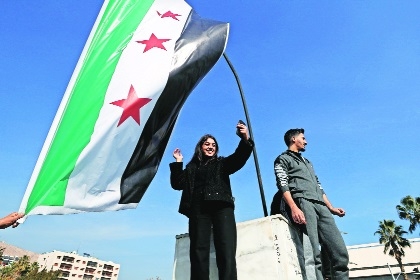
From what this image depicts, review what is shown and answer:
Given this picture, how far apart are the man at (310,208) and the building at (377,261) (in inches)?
1763

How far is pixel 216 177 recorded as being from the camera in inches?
138

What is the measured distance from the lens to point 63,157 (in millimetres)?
3643

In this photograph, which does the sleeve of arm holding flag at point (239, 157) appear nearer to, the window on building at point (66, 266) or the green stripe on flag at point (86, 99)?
the green stripe on flag at point (86, 99)

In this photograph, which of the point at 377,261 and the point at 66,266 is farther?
the point at 66,266

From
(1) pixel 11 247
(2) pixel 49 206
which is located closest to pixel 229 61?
(2) pixel 49 206

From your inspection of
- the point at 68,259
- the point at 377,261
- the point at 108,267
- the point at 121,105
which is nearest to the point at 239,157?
the point at 121,105

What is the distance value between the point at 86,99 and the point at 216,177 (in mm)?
1991

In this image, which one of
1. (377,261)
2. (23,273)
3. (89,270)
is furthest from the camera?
(89,270)

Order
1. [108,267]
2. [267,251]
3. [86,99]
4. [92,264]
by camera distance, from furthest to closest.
A: [108,267] → [92,264] → [86,99] → [267,251]

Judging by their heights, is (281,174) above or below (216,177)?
above

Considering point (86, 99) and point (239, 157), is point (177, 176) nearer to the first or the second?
point (239, 157)

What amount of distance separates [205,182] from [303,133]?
162cm

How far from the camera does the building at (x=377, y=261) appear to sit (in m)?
41.5

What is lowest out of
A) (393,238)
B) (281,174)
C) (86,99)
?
(281,174)
